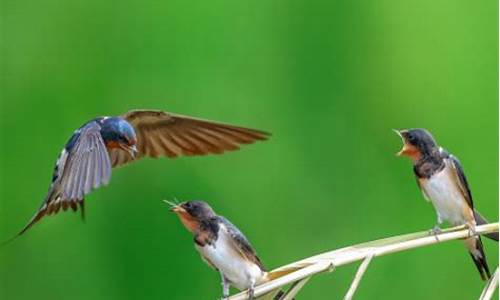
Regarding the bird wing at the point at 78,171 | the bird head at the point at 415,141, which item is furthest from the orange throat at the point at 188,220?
the bird head at the point at 415,141

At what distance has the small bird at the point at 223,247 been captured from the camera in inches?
75.7

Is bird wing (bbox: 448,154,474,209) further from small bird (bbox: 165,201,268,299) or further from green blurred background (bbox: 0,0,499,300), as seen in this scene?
green blurred background (bbox: 0,0,499,300)

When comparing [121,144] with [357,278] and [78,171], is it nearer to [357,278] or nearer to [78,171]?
[78,171]

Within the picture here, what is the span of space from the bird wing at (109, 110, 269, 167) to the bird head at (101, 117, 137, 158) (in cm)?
18

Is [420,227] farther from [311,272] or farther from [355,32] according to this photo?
[311,272]

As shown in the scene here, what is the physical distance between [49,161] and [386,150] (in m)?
1.00

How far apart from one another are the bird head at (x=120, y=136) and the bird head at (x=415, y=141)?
21.6 inches

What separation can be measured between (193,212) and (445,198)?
1.39ft

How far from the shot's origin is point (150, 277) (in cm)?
331

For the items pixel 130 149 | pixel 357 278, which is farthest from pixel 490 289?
pixel 130 149

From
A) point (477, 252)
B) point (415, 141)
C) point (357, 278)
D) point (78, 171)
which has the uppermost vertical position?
point (78, 171)

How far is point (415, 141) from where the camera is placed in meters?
1.82

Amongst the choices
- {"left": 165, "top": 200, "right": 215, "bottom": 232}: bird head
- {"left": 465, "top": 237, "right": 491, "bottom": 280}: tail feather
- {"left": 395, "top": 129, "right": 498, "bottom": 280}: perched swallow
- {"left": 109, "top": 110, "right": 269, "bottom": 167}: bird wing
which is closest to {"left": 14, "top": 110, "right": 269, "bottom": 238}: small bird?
{"left": 109, "top": 110, "right": 269, "bottom": 167}: bird wing

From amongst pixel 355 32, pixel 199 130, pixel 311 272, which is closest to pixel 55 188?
pixel 199 130
